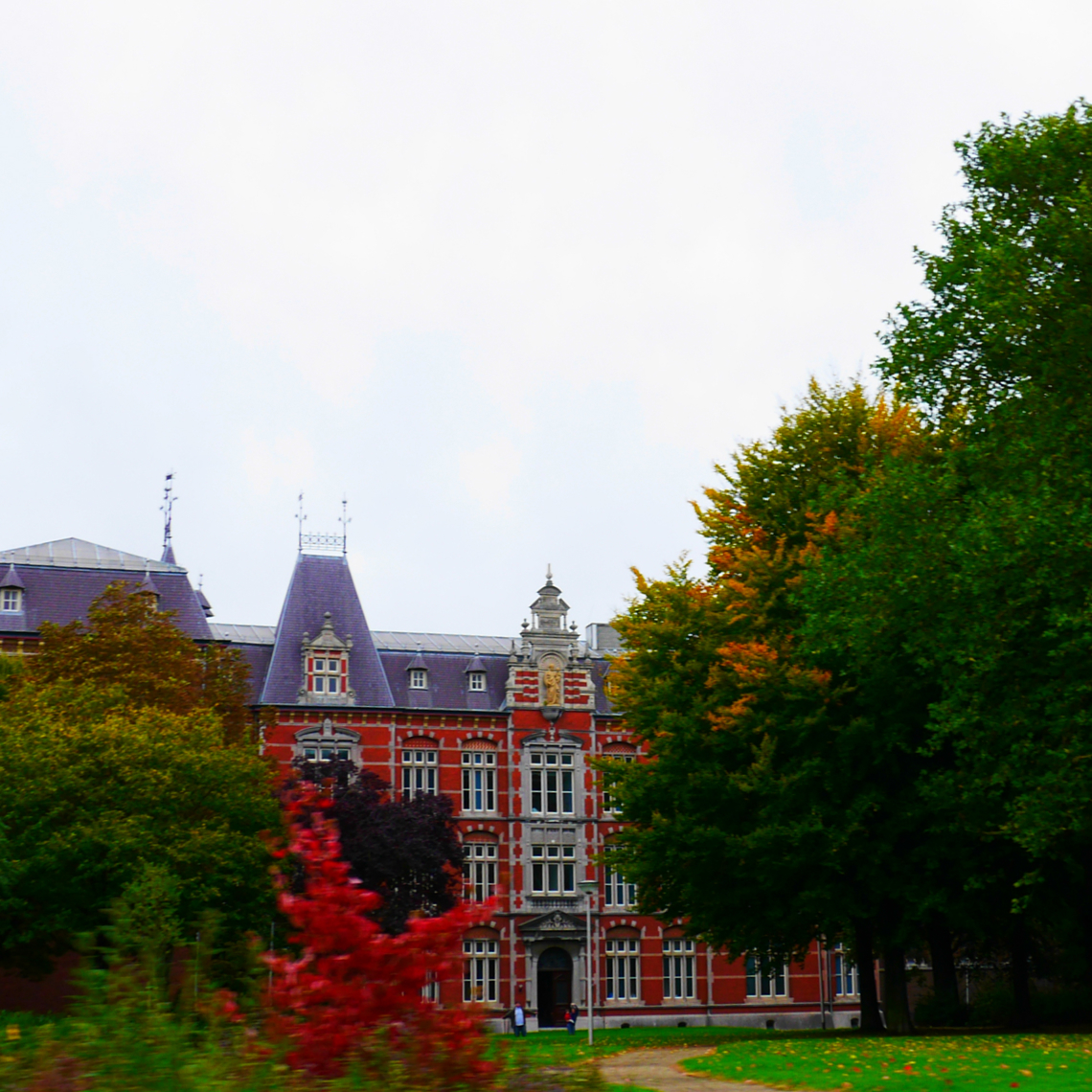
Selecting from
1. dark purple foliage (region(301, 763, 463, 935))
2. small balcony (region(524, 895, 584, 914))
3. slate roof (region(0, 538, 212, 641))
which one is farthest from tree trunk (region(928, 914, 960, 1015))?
slate roof (region(0, 538, 212, 641))

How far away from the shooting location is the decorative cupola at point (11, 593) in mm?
59656

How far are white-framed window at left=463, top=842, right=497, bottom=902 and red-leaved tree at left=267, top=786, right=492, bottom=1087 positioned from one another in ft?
182

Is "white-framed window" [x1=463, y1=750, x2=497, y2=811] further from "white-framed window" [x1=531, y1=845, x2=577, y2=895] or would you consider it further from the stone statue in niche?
the stone statue in niche

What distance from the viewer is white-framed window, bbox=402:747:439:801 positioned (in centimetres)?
6569

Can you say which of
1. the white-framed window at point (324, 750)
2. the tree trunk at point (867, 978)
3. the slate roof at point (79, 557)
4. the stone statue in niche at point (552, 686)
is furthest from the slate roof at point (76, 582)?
the tree trunk at point (867, 978)

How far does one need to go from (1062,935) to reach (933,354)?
20.7 m

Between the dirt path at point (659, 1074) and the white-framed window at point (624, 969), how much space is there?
35.4 metres

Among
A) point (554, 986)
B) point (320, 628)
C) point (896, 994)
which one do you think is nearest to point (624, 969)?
point (554, 986)

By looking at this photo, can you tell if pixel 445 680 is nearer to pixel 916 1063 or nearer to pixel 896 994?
pixel 896 994

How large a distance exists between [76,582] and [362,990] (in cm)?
5566

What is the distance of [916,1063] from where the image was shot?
19.8m

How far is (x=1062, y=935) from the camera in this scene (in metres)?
39.4

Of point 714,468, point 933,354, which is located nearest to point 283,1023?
point 933,354

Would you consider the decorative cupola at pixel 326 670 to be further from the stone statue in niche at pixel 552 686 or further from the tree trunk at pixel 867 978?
the tree trunk at pixel 867 978
